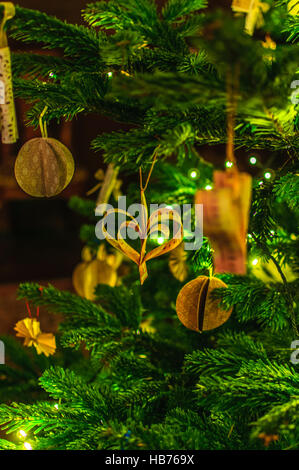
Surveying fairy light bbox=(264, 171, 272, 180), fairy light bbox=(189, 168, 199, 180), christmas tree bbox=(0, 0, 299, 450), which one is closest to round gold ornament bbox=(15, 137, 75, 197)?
christmas tree bbox=(0, 0, 299, 450)

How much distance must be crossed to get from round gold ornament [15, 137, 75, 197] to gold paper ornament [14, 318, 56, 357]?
0.32 meters

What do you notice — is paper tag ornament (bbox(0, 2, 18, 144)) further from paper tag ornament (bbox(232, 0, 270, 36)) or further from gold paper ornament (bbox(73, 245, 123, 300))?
gold paper ornament (bbox(73, 245, 123, 300))

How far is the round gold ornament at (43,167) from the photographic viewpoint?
621mm

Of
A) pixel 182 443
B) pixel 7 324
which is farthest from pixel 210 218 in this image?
pixel 7 324

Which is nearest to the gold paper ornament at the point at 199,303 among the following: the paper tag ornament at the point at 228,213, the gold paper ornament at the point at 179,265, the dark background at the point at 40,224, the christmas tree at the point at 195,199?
the christmas tree at the point at 195,199

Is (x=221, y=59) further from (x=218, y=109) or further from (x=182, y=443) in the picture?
(x=182, y=443)

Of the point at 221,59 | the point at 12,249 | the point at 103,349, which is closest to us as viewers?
the point at 221,59

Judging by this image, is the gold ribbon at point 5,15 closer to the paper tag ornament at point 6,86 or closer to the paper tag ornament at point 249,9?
the paper tag ornament at point 6,86

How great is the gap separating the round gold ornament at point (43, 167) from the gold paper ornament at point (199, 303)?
225mm

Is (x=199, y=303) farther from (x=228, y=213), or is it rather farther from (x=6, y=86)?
(x=6, y=86)

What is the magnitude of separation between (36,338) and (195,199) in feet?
1.45

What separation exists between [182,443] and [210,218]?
25 cm
